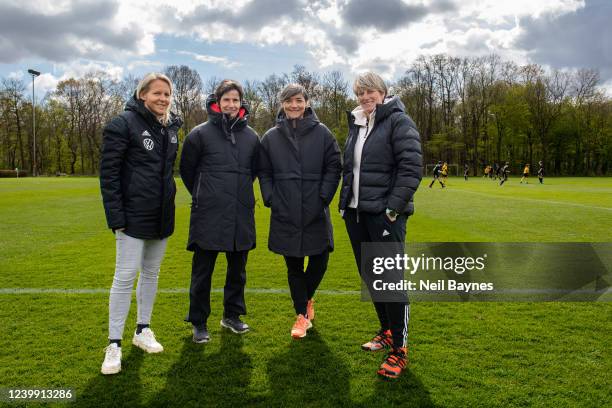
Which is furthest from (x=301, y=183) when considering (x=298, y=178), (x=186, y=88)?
(x=186, y=88)

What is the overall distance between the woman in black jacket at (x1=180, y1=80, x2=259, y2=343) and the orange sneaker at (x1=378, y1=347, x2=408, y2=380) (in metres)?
1.43

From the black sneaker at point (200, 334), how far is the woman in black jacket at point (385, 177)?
141cm

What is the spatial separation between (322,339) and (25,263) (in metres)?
5.07

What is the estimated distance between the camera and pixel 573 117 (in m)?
59.6

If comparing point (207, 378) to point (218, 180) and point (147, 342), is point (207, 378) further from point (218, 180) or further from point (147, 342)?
point (218, 180)

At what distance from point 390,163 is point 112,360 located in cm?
241

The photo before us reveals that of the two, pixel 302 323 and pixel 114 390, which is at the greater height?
pixel 302 323

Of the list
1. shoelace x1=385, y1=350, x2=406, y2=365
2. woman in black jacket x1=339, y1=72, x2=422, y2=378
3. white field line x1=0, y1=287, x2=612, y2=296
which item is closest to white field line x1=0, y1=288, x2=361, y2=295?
white field line x1=0, y1=287, x2=612, y2=296

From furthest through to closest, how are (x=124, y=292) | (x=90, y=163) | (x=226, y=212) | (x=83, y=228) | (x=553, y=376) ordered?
(x=90, y=163) → (x=83, y=228) → (x=226, y=212) → (x=124, y=292) → (x=553, y=376)

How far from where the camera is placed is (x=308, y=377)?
323 cm

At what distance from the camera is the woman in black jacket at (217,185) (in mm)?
3801

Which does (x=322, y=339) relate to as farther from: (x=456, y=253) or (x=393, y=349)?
(x=456, y=253)

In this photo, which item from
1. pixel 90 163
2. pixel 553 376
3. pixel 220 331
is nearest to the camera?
pixel 553 376

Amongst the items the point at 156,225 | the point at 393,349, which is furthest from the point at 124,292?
the point at 393,349
